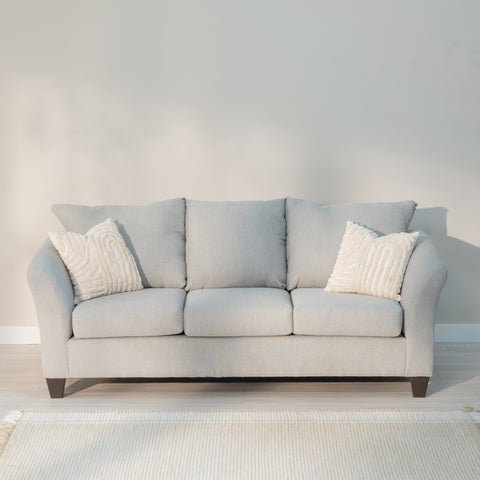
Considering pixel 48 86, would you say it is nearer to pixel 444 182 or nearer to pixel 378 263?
pixel 378 263

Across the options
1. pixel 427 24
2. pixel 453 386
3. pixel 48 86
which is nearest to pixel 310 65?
pixel 427 24

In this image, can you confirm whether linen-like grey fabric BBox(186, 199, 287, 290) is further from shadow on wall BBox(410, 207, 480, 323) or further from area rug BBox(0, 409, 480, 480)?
shadow on wall BBox(410, 207, 480, 323)

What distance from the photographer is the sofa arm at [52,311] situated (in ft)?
9.20

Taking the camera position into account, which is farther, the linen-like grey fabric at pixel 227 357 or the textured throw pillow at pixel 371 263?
the textured throw pillow at pixel 371 263

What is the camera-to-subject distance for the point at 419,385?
112 inches

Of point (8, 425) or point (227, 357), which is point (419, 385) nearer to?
point (227, 357)

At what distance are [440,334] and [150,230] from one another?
2021 mm

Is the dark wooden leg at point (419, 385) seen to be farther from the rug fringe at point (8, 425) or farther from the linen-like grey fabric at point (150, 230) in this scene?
the rug fringe at point (8, 425)

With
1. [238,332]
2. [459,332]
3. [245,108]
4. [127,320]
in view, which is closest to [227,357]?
[238,332]

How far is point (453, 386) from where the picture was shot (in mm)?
3006

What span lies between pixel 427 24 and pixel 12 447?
3320 millimetres

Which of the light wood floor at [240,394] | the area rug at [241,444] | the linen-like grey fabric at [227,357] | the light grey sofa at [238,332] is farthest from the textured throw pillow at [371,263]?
the area rug at [241,444]

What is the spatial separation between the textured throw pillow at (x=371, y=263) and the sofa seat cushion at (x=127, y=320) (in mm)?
877

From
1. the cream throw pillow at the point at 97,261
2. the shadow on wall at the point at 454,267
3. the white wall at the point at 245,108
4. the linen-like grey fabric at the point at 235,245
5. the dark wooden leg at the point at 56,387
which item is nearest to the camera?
the dark wooden leg at the point at 56,387
